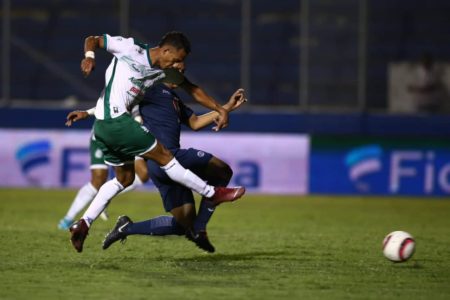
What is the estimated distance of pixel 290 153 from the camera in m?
18.7

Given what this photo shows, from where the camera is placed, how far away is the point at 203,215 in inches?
361

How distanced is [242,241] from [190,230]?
6.96 ft

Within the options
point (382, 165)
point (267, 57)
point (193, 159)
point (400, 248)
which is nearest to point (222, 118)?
point (193, 159)

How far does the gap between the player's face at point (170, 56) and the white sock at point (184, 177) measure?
2.84 feet

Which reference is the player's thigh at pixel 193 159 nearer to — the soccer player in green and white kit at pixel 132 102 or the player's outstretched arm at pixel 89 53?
the soccer player in green and white kit at pixel 132 102

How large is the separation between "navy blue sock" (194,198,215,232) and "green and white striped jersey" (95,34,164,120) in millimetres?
1336

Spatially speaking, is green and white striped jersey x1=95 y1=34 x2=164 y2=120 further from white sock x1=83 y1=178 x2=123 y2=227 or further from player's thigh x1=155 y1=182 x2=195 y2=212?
player's thigh x1=155 y1=182 x2=195 y2=212

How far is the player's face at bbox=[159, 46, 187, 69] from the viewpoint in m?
8.41

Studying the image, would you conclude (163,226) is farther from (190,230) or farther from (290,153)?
(290,153)

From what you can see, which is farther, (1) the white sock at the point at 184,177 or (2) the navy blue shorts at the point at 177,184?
(2) the navy blue shorts at the point at 177,184

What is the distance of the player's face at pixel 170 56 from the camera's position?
841 cm

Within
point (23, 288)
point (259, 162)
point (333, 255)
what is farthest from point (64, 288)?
point (259, 162)

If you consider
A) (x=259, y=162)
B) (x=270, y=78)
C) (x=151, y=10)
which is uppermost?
(x=151, y=10)

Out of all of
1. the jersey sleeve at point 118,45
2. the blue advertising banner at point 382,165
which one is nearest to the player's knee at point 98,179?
the jersey sleeve at point 118,45
